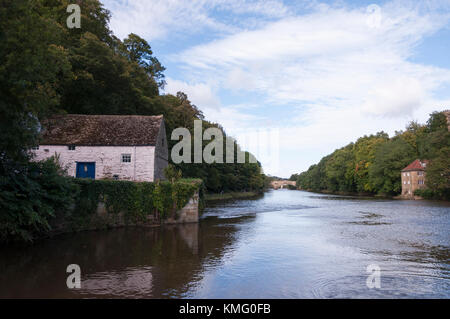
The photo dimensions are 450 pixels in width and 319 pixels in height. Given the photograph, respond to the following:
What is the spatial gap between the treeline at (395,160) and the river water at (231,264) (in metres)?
37.4

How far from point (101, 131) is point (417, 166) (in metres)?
55.6

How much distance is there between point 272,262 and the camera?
11.8 meters

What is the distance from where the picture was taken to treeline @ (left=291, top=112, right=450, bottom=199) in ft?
165

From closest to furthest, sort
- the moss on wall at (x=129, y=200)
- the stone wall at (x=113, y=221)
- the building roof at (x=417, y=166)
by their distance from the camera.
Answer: the stone wall at (x=113, y=221)
the moss on wall at (x=129, y=200)
the building roof at (x=417, y=166)

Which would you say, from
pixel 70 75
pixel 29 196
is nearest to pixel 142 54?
pixel 70 75

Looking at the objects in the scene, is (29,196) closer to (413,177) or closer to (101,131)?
(101,131)

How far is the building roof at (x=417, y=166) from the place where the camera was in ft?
193

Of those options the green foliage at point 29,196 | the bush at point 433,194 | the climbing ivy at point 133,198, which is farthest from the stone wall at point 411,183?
the green foliage at point 29,196

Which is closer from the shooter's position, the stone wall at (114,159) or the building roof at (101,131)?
the stone wall at (114,159)

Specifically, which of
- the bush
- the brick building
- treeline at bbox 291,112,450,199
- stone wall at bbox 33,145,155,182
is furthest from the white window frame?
the brick building

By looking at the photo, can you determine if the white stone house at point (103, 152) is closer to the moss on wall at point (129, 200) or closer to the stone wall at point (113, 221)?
the moss on wall at point (129, 200)

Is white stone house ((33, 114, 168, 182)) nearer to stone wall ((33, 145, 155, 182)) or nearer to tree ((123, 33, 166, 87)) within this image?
stone wall ((33, 145, 155, 182))
